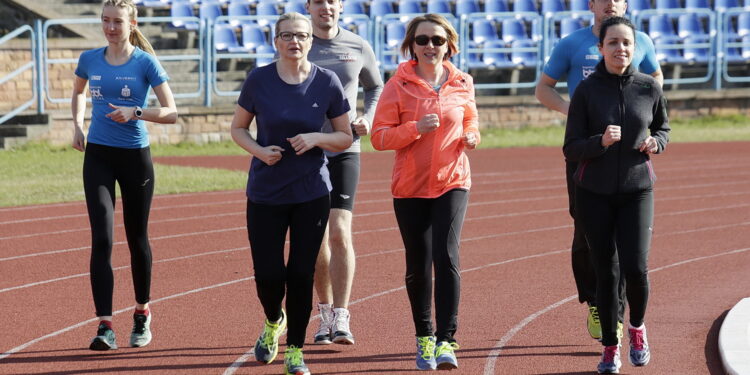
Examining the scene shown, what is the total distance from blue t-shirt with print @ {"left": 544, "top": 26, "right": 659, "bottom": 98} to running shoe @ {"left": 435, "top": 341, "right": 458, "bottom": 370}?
5.26 ft

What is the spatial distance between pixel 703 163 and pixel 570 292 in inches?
390

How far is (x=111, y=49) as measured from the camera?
6992mm

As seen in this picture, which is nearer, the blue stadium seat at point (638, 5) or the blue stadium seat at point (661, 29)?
the blue stadium seat at point (661, 29)

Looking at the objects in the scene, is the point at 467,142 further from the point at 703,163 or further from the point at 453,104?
the point at 703,163

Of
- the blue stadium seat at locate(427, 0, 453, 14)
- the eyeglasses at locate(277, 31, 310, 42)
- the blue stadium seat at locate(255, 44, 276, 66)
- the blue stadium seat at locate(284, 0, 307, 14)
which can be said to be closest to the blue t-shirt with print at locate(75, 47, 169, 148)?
the eyeglasses at locate(277, 31, 310, 42)

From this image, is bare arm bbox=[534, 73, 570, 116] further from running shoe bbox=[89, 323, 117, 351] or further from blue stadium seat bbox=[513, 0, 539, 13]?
blue stadium seat bbox=[513, 0, 539, 13]

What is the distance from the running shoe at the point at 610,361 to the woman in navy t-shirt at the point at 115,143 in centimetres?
246

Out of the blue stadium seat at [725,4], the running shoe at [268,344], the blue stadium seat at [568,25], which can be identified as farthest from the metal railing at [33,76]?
the blue stadium seat at [725,4]

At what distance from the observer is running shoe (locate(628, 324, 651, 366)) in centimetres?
631

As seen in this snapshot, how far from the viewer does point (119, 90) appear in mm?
6898

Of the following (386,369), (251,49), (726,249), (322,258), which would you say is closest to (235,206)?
(726,249)

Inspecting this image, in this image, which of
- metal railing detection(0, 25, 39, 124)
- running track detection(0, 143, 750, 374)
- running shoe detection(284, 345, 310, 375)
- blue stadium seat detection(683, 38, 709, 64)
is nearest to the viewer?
running shoe detection(284, 345, 310, 375)

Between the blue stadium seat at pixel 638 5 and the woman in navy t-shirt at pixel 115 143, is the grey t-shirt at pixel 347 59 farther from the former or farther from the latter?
the blue stadium seat at pixel 638 5

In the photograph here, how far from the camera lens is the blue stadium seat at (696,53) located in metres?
24.4
